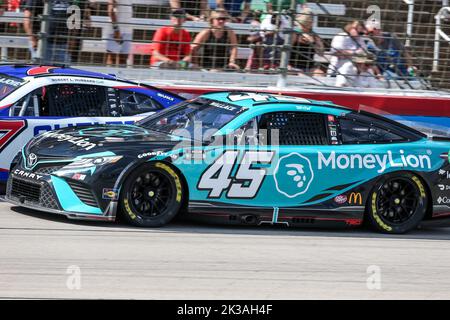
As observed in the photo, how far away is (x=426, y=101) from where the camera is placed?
41.6ft

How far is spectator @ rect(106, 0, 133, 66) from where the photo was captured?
41.1ft

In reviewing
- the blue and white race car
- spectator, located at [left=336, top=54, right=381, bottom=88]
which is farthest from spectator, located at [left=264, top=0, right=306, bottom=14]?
the blue and white race car

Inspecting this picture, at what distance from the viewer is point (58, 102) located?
33.0 feet

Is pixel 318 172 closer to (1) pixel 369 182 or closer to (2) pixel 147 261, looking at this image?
(1) pixel 369 182

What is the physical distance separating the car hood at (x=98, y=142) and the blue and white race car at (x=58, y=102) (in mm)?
801

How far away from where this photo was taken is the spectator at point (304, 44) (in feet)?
41.5

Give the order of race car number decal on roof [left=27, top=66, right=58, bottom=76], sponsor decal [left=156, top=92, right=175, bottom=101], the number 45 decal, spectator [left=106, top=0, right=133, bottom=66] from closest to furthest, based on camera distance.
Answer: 1. the number 45 decal
2. race car number decal on roof [left=27, top=66, right=58, bottom=76]
3. sponsor decal [left=156, top=92, right=175, bottom=101]
4. spectator [left=106, top=0, right=133, bottom=66]

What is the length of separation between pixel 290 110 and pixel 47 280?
358cm

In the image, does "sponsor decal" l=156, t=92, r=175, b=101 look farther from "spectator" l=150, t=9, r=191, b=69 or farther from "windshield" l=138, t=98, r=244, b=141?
"spectator" l=150, t=9, r=191, b=69

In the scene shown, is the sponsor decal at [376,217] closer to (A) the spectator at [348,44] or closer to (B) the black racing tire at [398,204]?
(B) the black racing tire at [398,204]

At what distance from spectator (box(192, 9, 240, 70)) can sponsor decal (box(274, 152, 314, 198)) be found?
13.8ft

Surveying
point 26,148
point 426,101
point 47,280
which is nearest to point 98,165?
point 26,148

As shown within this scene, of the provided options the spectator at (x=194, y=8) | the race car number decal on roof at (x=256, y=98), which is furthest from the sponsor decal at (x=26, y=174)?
the spectator at (x=194, y=8)

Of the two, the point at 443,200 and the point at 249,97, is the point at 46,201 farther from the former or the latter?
the point at 443,200
